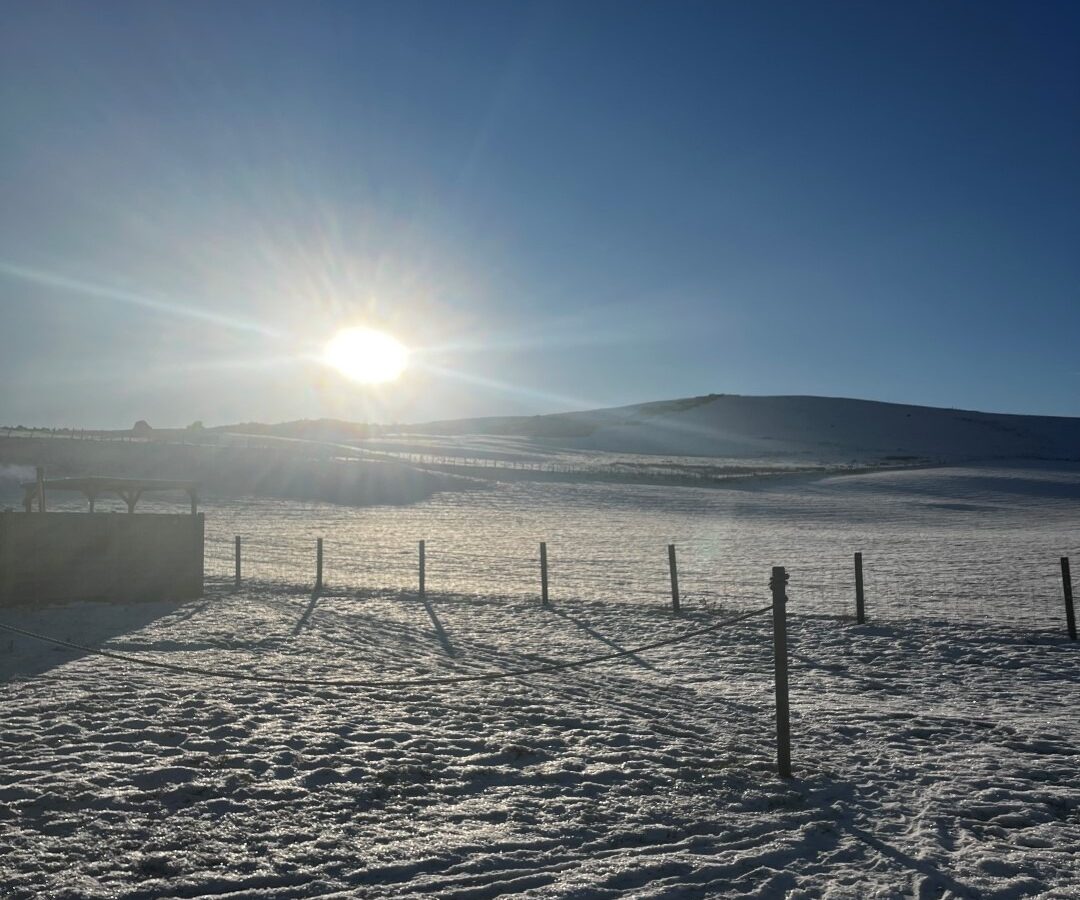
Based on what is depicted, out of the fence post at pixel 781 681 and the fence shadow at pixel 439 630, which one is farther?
the fence shadow at pixel 439 630

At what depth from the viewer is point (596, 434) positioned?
11888 centimetres

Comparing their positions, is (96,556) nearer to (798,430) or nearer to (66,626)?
(66,626)

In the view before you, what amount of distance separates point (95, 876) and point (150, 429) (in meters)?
112

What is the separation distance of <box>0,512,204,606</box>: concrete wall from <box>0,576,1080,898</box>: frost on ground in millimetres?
4149

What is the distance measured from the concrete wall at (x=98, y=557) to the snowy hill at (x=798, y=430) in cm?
8145

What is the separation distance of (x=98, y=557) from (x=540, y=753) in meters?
12.7

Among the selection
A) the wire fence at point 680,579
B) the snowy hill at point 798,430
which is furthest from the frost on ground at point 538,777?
the snowy hill at point 798,430

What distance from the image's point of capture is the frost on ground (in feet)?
16.9

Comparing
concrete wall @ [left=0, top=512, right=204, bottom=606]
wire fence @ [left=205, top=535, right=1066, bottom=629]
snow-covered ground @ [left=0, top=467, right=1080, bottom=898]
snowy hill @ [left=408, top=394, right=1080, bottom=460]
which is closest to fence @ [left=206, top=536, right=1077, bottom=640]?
wire fence @ [left=205, top=535, right=1066, bottom=629]

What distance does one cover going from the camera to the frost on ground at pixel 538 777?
16.9 ft

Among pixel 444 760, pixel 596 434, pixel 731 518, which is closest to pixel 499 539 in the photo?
pixel 731 518

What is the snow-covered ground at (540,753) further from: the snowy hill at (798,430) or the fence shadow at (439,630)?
the snowy hill at (798,430)

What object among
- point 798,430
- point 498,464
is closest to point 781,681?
point 498,464

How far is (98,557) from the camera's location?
16.7 metres
